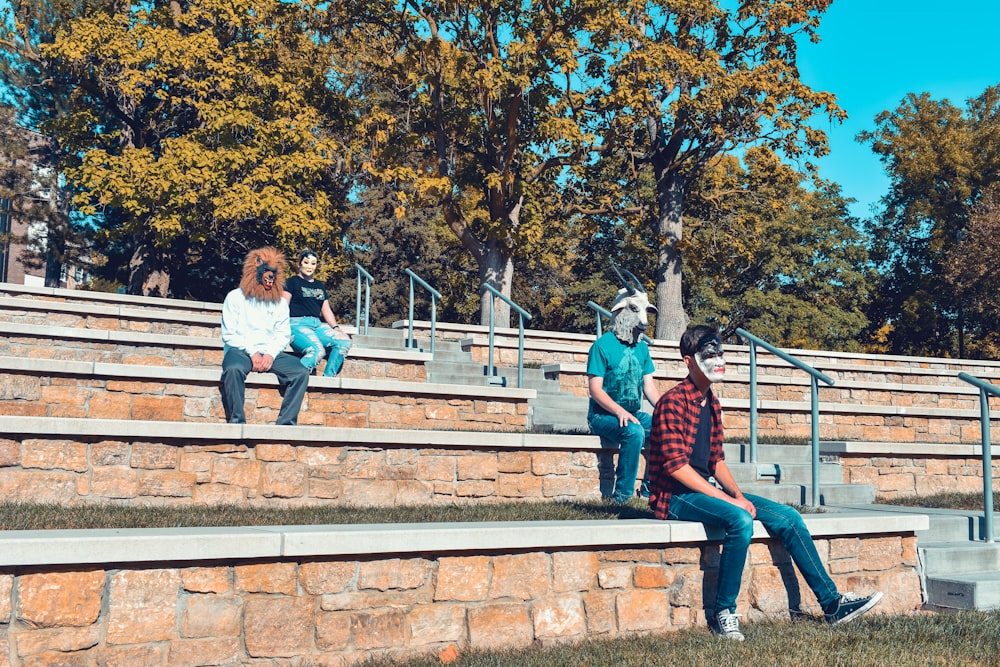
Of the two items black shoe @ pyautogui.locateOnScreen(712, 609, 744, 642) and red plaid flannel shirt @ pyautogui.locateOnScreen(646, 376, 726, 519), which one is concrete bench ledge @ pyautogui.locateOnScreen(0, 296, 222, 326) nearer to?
red plaid flannel shirt @ pyautogui.locateOnScreen(646, 376, 726, 519)

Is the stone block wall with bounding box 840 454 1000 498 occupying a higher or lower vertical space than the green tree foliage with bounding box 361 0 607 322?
lower

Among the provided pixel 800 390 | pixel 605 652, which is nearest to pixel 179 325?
pixel 800 390

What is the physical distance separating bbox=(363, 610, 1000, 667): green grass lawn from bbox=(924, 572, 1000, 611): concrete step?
0.38 meters

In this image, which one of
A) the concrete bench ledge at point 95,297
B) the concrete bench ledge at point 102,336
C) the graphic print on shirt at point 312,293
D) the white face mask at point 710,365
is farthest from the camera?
the concrete bench ledge at point 95,297

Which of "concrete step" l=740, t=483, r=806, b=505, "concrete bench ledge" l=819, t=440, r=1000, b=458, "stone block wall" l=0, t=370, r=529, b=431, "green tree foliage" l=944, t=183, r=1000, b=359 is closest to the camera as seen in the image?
"concrete step" l=740, t=483, r=806, b=505

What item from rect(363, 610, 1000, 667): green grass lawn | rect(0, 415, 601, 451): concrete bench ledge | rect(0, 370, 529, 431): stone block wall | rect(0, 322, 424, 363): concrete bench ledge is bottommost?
rect(363, 610, 1000, 667): green grass lawn

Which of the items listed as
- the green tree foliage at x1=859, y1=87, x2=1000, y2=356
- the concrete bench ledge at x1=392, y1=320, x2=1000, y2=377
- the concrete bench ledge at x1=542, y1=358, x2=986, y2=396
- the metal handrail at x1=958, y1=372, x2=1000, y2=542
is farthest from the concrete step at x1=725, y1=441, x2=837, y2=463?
the green tree foliage at x1=859, y1=87, x2=1000, y2=356

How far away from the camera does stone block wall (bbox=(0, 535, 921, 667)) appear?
A: 4.03 m

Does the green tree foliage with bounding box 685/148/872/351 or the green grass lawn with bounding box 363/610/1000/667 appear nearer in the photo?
the green grass lawn with bounding box 363/610/1000/667

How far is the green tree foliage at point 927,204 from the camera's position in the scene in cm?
3338

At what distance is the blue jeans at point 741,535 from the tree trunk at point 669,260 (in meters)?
15.9

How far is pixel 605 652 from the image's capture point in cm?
484

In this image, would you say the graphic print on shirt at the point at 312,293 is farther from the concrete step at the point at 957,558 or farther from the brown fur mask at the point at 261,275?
the concrete step at the point at 957,558

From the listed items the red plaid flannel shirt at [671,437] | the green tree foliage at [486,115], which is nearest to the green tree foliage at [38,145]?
the green tree foliage at [486,115]
